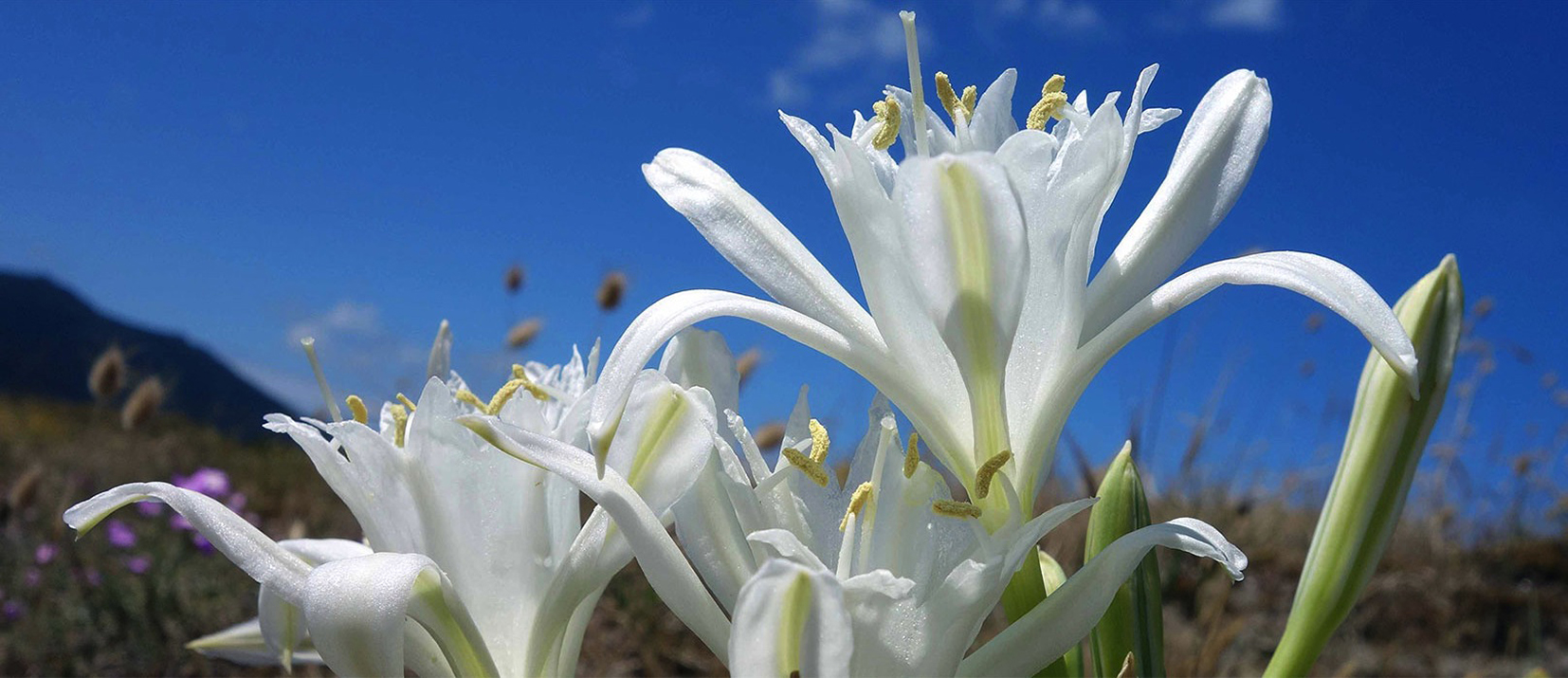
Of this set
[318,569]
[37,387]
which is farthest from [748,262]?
[37,387]

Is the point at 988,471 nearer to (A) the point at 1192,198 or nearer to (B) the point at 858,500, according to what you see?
(B) the point at 858,500

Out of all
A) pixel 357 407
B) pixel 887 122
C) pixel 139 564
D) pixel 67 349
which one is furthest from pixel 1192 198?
pixel 67 349

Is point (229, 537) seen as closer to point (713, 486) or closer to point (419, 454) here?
point (419, 454)

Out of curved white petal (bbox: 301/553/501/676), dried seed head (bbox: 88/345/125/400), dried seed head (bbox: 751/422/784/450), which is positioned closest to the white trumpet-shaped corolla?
curved white petal (bbox: 301/553/501/676)

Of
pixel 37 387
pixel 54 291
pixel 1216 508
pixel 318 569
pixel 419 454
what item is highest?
pixel 54 291

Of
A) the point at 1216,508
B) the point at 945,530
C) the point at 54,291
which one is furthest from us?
the point at 54,291

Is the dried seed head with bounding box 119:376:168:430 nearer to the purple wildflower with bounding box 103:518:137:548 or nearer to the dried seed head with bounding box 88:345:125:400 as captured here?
the dried seed head with bounding box 88:345:125:400

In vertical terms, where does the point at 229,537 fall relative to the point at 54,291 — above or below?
below
